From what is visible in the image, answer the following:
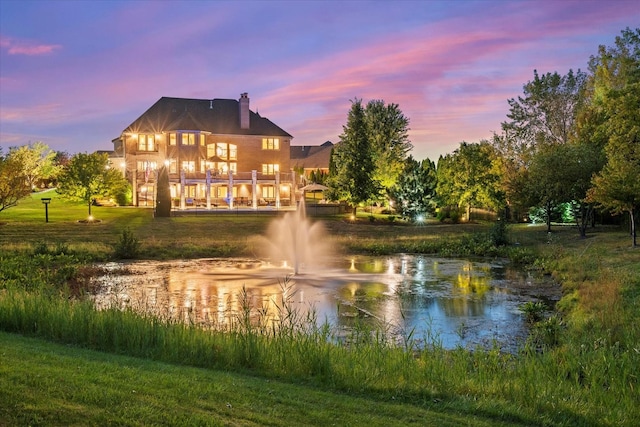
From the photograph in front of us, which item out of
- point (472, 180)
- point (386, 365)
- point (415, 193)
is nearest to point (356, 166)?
point (415, 193)

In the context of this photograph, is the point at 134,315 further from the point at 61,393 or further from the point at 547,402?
the point at 547,402

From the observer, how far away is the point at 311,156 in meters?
109

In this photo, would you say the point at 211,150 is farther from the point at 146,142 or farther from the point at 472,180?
the point at 472,180

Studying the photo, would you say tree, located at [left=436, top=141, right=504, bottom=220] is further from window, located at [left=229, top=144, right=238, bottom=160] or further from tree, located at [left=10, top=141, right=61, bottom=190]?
tree, located at [left=10, top=141, right=61, bottom=190]

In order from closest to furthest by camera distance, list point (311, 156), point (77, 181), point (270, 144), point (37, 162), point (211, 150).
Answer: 1. point (77, 181)
2. point (211, 150)
3. point (270, 144)
4. point (37, 162)
5. point (311, 156)

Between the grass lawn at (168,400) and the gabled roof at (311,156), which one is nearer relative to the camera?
the grass lawn at (168,400)

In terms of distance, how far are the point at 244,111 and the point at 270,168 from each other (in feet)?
23.5

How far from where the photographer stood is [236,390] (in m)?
7.18

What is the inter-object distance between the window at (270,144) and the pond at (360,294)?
40693mm

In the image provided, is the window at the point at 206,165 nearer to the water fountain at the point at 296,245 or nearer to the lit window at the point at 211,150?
the lit window at the point at 211,150

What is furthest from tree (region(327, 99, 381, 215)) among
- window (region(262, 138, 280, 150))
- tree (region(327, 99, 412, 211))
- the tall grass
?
the tall grass

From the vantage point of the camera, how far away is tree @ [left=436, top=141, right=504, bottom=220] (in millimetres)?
57125

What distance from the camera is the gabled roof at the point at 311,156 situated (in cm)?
10350

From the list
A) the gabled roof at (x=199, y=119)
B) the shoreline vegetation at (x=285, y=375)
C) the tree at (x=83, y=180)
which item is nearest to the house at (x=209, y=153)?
the gabled roof at (x=199, y=119)
